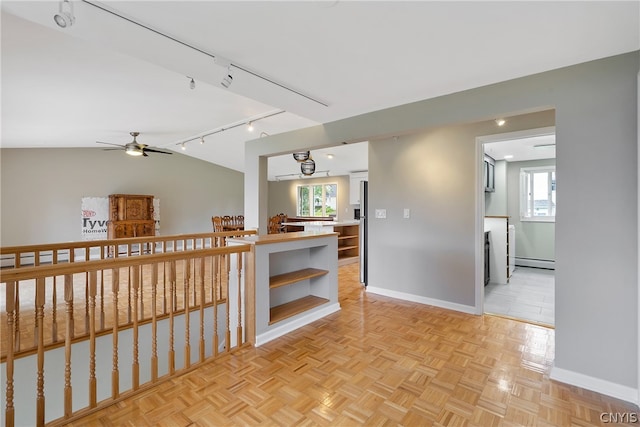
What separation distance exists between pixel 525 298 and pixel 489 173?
2.37m

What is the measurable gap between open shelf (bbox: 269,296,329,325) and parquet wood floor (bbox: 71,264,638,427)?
187mm

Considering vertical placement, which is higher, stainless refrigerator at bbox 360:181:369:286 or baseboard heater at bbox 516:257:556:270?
stainless refrigerator at bbox 360:181:369:286

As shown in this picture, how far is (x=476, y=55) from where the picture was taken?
75.3 inches

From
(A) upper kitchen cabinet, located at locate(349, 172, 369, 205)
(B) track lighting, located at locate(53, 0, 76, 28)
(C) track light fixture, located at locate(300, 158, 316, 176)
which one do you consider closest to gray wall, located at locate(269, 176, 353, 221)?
(A) upper kitchen cabinet, located at locate(349, 172, 369, 205)

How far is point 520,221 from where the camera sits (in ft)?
19.5

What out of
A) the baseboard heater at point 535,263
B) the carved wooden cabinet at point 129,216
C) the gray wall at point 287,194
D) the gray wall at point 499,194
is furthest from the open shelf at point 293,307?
the gray wall at point 287,194

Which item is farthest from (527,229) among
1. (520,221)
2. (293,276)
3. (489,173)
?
(293,276)

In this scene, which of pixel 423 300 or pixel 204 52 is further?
pixel 423 300

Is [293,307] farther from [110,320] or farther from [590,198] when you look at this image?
[590,198]

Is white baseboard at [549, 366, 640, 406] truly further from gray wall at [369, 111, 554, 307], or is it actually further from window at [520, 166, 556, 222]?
window at [520, 166, 556, 222]

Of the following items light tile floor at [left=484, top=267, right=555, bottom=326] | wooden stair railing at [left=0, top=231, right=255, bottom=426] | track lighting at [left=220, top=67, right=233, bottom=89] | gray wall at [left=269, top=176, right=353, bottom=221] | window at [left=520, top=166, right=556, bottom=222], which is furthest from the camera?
gray wall at [left=269, top=176, right=353, bottom=221]

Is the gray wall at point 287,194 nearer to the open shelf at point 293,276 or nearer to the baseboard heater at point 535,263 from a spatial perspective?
the baseboard heater at point 535,263

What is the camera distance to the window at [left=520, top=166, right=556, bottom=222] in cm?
577

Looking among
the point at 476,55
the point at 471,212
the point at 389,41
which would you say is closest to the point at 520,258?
the point at 471,212
